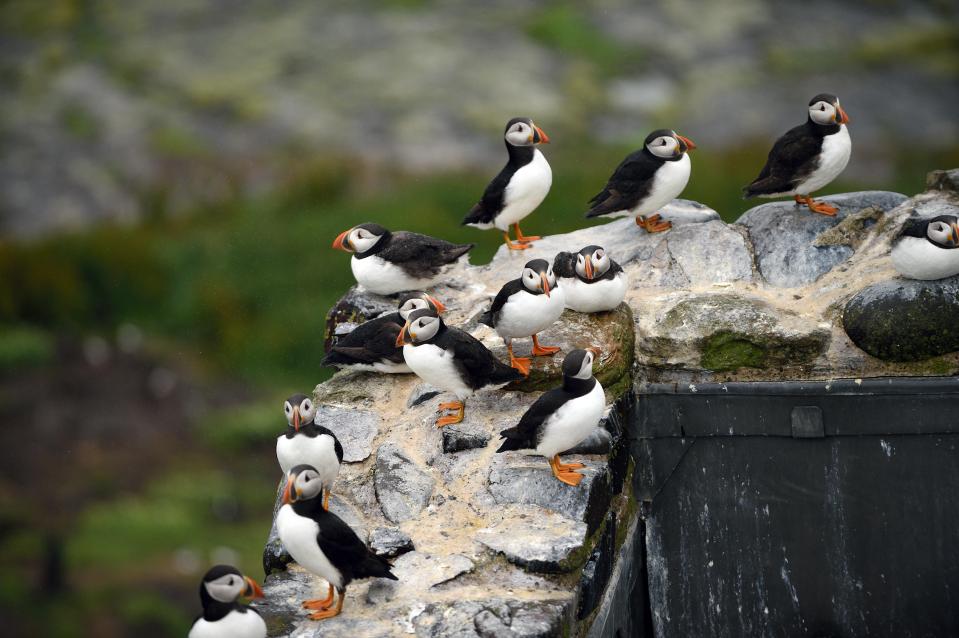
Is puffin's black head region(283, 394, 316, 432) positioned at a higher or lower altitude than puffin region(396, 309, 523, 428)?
lower

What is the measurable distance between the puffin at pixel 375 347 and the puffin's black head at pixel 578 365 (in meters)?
1.15

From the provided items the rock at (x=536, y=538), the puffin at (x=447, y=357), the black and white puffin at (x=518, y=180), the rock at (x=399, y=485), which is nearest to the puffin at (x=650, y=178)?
the black and white puffin at (x=518, y=180)

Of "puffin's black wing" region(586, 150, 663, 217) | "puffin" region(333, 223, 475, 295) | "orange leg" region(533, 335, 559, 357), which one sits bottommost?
"orange leg" region(533, 335, 559, 357)

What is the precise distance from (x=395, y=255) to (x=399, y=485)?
1702 mm

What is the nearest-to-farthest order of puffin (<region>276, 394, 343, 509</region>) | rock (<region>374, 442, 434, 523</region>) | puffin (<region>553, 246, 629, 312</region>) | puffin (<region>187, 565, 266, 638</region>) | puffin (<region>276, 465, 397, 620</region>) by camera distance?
puffin (<region>187, 565, 266, 638</region>)
puffin (<region>276, 465, 397, 620</region>)
puffin (<region>276, 394, 343, 509</region>)
rock (<region>374, 442, 434, 523</region>)
puffin (<region>553, 246, 629, 312</region>)

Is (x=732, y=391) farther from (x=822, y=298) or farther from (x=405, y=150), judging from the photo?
(x=405, y=150)

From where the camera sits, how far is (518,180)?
7066mm

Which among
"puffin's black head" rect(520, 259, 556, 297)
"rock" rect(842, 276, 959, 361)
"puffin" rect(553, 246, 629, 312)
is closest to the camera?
"puffin's black head" rect(520, 259, 556, 297)

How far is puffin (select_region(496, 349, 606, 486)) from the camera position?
5.35 metres

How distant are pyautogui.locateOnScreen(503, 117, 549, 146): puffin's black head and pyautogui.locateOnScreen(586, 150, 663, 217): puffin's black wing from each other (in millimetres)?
499

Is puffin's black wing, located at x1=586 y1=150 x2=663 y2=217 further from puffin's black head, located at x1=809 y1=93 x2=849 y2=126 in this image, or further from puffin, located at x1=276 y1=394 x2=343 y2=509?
puffin, located at x1=276 y1=394 x2=343 y2=509

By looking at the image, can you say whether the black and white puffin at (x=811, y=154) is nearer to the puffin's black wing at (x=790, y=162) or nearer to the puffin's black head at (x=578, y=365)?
the puffin's black wing at (x=790, y=162)

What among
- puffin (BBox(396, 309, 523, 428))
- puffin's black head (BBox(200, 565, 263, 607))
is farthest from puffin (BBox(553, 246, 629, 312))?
puffin's black head (BBox(200, 565, 263, 607))

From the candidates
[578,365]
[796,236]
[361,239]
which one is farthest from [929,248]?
[361,239]
